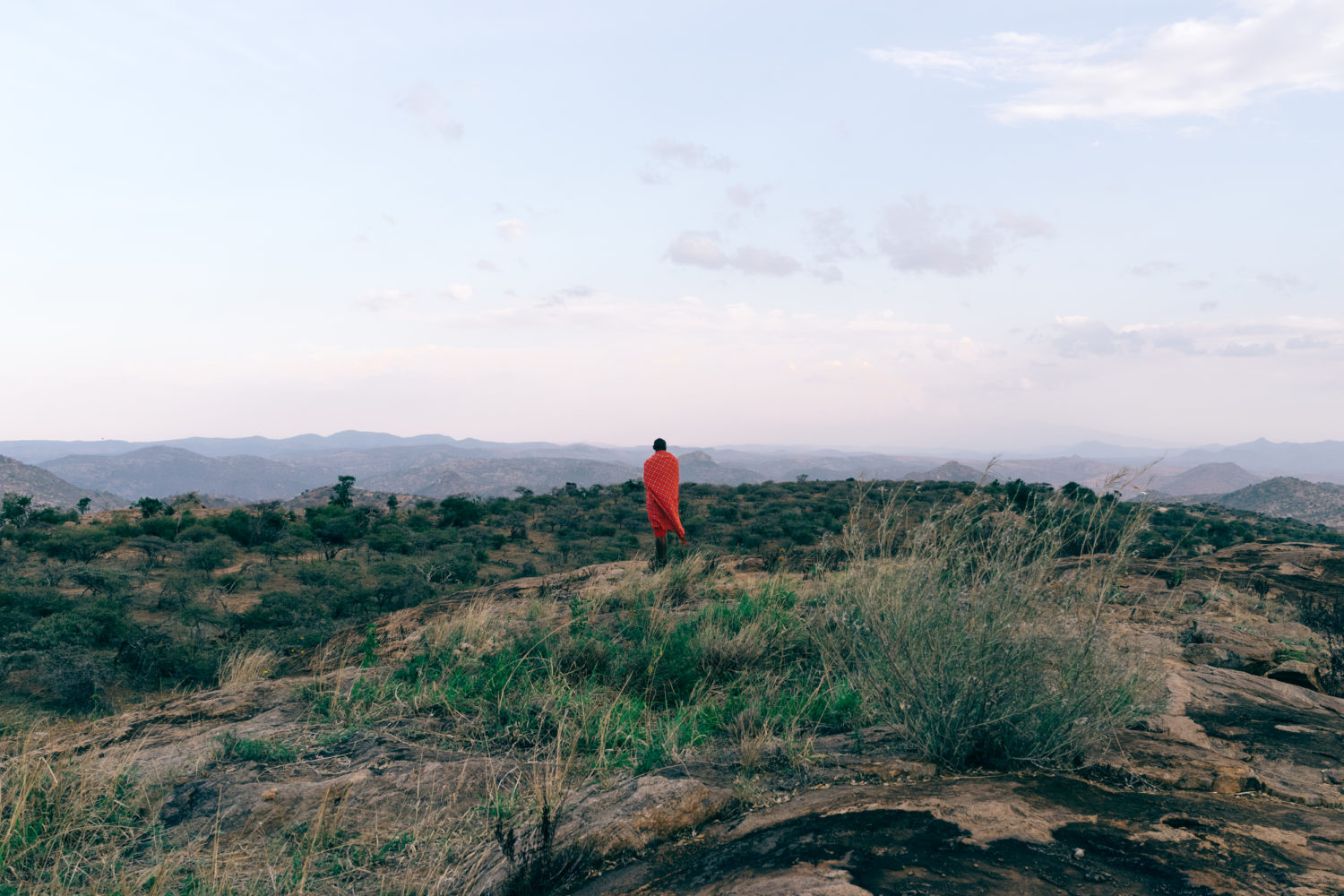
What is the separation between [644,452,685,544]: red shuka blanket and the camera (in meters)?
10.5

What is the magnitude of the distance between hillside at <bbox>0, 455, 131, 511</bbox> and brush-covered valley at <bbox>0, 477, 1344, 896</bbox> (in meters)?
69.8

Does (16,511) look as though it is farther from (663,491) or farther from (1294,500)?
(1294,500)

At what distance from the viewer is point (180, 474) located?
165250 mm

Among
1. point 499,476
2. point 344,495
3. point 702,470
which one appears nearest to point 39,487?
point 344,495

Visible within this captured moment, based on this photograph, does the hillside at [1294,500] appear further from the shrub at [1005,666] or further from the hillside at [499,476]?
the hillside at [499,476]

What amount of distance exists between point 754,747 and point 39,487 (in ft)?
291

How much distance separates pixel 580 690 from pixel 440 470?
132 metres

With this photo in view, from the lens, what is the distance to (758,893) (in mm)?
2109

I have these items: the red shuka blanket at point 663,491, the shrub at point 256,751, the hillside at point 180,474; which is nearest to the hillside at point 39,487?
the red shuka blanket at point 663,491

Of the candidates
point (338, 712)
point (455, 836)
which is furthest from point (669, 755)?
point (338, 712)

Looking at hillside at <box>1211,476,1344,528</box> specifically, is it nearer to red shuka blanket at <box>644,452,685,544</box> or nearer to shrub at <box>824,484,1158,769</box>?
red shuka blanket at <box>644,452,685,544</box>

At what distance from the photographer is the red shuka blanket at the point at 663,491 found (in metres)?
10.5

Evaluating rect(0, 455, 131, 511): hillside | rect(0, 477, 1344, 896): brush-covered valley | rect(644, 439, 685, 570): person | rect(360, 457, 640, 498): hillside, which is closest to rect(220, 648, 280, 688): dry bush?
rect(0, 477, 1344, 896): brush-covered valley

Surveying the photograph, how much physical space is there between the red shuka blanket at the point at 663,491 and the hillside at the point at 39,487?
222 feet
